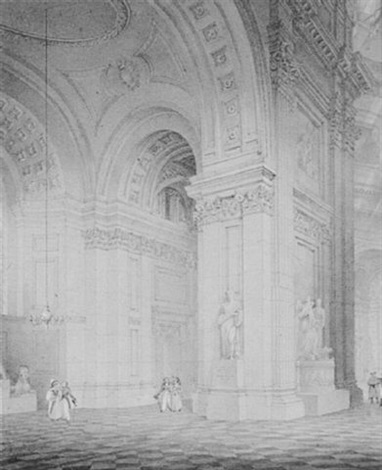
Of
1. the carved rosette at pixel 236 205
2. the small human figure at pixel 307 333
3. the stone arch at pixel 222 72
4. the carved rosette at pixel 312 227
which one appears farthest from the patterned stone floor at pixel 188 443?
the stone arch at pixel 222 72

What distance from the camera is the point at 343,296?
17.2 metres

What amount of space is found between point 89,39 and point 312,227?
6925mm

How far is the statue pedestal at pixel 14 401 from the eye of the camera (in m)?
15.0

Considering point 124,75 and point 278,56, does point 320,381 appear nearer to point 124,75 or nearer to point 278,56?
point 278,56

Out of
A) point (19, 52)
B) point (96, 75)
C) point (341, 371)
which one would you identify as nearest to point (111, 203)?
point (96, 75)

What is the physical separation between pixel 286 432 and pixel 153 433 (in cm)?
214

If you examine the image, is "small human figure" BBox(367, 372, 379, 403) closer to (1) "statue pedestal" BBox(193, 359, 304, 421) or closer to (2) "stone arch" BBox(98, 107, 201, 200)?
(1) "statue pedestal" BBox(193, 359, 304, 421)

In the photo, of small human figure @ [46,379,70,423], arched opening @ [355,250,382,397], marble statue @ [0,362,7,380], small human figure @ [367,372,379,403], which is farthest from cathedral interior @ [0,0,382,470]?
arched opening @ [355,250,382,397]

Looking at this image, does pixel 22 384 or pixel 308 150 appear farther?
pixel 308 150

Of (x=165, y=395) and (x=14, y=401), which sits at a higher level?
(x=165, y=395)

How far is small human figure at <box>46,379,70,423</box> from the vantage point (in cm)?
1279

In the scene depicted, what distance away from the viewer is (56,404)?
1282 cm

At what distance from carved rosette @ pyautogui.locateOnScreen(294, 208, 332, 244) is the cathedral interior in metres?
0.06

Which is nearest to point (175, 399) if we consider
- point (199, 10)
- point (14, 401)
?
point (14, 401)
